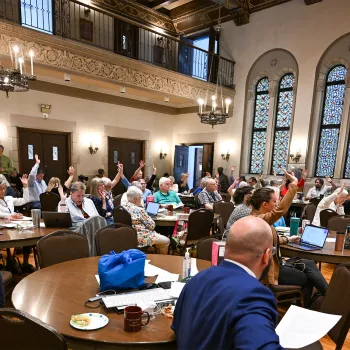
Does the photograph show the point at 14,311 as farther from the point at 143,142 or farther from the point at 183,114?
the point at 183,114

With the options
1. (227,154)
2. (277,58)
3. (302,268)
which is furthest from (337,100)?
(302,268)

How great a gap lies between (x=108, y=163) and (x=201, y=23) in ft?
20.4

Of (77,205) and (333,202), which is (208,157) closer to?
(333,202)

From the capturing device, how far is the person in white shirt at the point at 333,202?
426 cm

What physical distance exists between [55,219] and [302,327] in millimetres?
2878

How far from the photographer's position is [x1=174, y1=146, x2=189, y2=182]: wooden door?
11078 mm

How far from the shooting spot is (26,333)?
113 centimetres

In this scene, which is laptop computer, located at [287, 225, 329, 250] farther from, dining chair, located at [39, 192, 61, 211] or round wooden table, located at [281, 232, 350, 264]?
dining chair, located at [39, 192, 61, 211]

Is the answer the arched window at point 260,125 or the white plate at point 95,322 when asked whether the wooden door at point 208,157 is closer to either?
the arched window at point 260,125

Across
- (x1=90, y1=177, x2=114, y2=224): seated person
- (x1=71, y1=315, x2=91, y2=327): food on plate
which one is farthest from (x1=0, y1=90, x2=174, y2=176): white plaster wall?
(x1=71, y1=315, x2=91, y2=327): food on plate

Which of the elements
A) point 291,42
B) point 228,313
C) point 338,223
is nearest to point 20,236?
point 228,313

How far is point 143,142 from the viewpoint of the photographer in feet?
35.3

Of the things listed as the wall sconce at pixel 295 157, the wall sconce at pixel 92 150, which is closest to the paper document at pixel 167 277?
the wall sconce at pixel 92 150

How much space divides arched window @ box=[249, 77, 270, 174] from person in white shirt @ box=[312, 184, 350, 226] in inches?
210
